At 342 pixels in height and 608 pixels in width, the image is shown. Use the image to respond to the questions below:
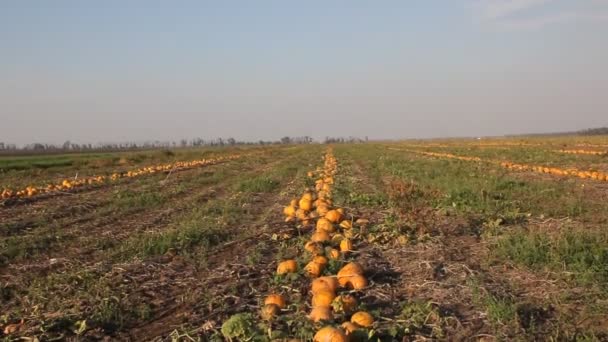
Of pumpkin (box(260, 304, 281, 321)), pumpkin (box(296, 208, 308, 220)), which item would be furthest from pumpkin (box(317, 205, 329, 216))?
pumpkin (box(260, 304, 281, 321))

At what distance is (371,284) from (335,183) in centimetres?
1002

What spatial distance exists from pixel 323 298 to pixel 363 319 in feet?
1.70

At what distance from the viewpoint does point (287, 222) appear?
9.34 m

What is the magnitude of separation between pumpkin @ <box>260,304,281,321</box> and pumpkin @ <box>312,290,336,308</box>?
0.32 m

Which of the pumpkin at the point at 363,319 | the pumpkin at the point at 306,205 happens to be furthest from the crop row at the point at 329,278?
the pumpkin at the point at 306,205

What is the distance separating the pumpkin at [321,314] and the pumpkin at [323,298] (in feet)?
0.55

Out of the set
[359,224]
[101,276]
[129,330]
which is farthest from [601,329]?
[101,276]

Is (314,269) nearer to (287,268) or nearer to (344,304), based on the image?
(287,268)

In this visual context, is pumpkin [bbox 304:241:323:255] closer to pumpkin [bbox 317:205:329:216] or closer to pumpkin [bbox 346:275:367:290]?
pumpkin [bbox 346:275:367:290]

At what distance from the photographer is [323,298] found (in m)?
4.63

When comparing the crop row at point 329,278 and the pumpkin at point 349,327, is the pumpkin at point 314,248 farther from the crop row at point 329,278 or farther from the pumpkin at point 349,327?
the pumpkin at point 349,327

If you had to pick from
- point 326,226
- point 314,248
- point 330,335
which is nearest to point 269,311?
point 330,335

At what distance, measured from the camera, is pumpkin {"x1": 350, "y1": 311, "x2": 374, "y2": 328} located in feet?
13.7

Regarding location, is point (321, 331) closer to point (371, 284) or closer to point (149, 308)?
point (371, 284)
